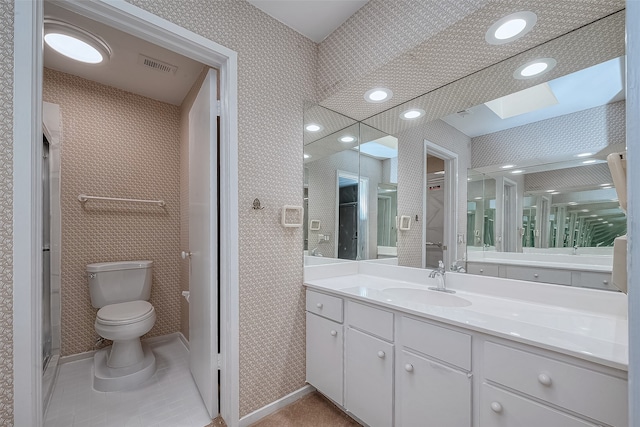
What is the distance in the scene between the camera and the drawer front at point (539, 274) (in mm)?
1266

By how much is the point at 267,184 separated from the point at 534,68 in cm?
153

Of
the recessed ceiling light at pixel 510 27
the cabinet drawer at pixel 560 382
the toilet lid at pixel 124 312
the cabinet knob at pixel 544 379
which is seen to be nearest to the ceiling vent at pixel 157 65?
the toilet lid at pixel 124 312

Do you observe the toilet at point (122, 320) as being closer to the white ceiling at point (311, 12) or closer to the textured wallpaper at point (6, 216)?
the textured wallpaper at point (6, 216)

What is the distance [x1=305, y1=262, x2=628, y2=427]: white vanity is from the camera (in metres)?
0.83

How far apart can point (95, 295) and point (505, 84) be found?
3281 millimetres

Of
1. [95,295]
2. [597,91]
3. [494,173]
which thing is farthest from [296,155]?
[95,295]

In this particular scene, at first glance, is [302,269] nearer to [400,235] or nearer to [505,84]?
[400,235]

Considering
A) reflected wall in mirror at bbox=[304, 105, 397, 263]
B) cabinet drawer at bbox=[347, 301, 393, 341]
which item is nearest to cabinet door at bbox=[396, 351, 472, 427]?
cabinet drawer at bbox=[347, 301, 393, 341]

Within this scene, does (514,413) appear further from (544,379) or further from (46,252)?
(46,252)

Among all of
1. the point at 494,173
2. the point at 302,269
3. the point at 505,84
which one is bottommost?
the point at 302,269

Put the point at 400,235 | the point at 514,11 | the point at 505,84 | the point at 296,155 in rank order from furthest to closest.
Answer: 1. the point at 400,235
2. the point at 296,155
3. the point at 505,84
4. the point at 514,11

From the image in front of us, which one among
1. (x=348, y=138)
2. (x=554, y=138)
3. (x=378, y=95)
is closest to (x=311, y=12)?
(x=378, y=95)

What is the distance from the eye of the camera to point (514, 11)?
1.11m

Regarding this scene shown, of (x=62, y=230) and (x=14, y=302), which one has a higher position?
(x=62, y=230)
